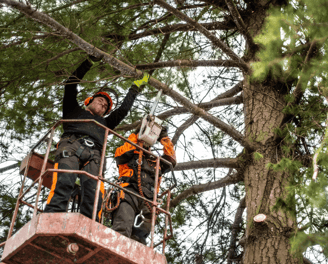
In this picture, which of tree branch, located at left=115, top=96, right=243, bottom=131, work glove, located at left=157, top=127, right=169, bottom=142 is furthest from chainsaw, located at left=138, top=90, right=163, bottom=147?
tree branch, located at left=115, top=96, right=243, bottom=131

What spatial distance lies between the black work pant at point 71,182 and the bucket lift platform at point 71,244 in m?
0.36

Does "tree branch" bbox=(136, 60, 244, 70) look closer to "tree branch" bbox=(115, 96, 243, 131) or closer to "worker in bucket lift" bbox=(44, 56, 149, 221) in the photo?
"worker in bucket lift" bbox=(44, 56, 149, 221)

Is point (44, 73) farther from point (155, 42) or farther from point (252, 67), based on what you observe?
point (252, 67)

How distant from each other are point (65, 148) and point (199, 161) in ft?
6.58

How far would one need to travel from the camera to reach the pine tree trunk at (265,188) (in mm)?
4543

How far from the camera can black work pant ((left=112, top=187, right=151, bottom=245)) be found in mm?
4524

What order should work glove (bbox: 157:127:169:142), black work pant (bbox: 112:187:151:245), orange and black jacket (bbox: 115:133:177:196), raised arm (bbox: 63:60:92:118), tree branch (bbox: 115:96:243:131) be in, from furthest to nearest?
tree branch (bbox: 115:96:243:131)
work glove (bbox: 157:127:169:142)
raised arm (bbox: 63:60:92:118)
orange and black jacket (bbox: 115:133:177:196)
black work pant (bbox: 112:187:151:245)

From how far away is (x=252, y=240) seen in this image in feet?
15.4

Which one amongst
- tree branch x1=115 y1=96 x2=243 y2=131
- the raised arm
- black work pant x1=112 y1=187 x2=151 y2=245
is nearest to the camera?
black work pant x1=112 y1=187 x2=151 y2=245

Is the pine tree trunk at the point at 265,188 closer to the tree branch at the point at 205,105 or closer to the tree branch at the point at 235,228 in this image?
the tree branch at the point at 205,105

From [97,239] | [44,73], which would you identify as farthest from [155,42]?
[97,239]

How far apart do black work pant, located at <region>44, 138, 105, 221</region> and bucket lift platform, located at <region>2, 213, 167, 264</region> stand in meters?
0.36

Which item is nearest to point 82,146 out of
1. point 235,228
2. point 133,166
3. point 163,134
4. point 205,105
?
point 133,166

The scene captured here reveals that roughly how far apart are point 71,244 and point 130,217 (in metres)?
1.02
